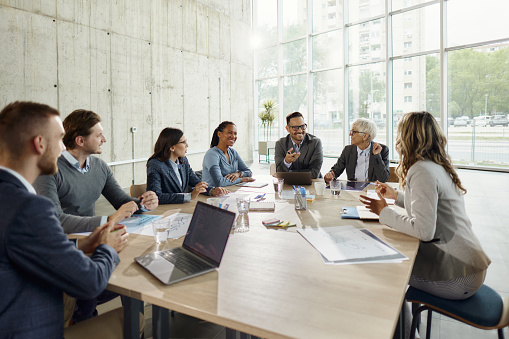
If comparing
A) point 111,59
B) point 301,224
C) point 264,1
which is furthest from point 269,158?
point 301,224

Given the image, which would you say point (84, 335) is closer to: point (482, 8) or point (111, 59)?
point (111, 59)

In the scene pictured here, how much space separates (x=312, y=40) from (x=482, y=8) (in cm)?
452

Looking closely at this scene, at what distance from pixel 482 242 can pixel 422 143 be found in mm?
2707

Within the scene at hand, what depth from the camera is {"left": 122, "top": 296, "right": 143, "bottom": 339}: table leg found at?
1311mm

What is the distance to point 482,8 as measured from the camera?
24.8 ft

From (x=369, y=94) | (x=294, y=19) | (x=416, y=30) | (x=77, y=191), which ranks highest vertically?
(x=294, y=19)

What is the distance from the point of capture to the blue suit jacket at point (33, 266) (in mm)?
960

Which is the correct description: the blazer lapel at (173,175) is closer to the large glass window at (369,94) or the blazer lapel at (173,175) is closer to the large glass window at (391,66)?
the large glass window at (391,66)

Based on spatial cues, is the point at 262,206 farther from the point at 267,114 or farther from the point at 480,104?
the point at 267,114

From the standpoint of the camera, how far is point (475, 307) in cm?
153

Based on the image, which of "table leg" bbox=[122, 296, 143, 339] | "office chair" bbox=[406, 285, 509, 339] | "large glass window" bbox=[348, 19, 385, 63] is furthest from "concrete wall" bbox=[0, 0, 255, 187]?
"office chair" bbox=[406, 285, 509, 339]

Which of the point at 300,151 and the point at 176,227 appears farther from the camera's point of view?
the point at 300,151

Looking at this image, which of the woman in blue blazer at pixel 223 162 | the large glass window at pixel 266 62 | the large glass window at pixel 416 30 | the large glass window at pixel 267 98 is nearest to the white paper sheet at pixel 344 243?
the woman in blue blazer at pixel 223 162

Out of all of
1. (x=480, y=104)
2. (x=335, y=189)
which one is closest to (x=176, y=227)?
(x=335, y=189)
